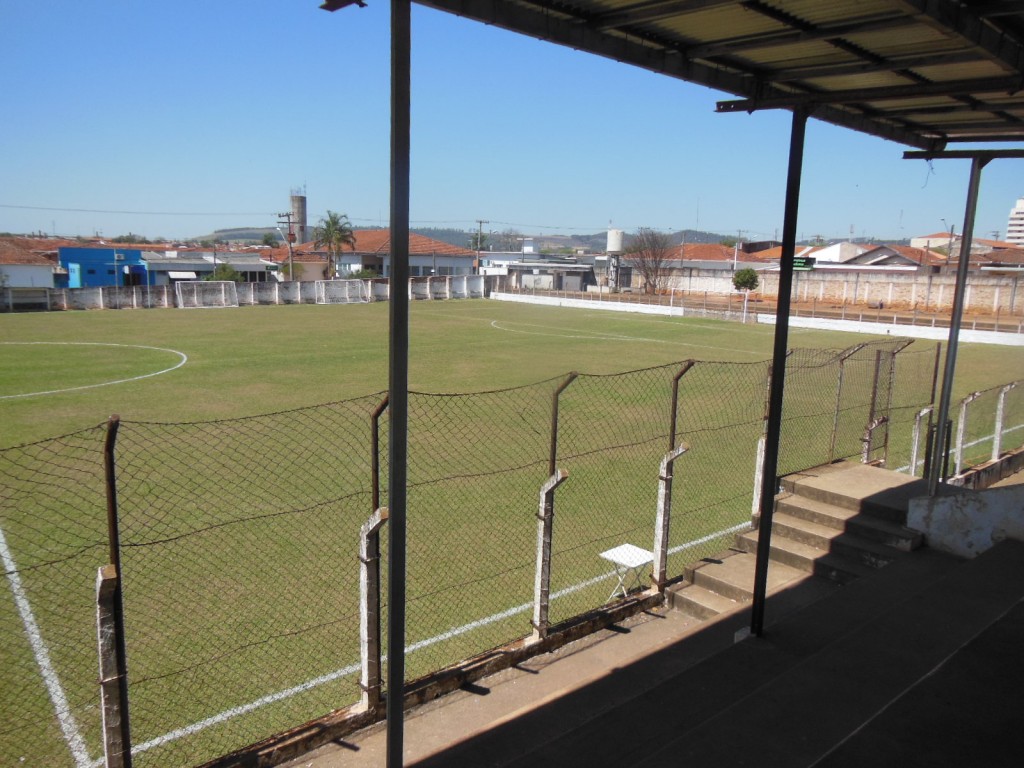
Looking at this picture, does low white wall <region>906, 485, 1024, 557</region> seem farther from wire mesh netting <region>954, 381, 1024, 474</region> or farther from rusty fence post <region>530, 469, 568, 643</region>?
rusty fence post <region>530, 469, 568, 643</region>

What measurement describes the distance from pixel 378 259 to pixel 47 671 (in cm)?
8014

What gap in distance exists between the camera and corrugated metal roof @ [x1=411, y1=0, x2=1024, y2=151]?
347 centimetres

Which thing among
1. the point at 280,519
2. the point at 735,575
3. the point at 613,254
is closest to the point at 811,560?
the point at 735,575

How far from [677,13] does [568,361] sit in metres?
19.4

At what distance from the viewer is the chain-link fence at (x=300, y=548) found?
511 cm

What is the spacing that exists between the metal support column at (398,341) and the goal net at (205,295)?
43896mm

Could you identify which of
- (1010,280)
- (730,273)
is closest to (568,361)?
(1010,280)

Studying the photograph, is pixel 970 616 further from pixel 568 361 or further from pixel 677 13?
pixel 568 361

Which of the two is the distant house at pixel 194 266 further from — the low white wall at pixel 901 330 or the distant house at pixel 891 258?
the distant house at pixel 891 258

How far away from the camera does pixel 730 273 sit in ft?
207

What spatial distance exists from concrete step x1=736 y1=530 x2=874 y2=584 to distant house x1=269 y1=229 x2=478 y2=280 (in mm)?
71400

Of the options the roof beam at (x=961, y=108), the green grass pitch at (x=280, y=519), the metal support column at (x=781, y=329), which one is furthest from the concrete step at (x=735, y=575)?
the roof beam at (x=961, y=108)

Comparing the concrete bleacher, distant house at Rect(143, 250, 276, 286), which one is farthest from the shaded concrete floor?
distant house at Rect(143, 250, 276, 286)

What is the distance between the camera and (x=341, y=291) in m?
50.0
